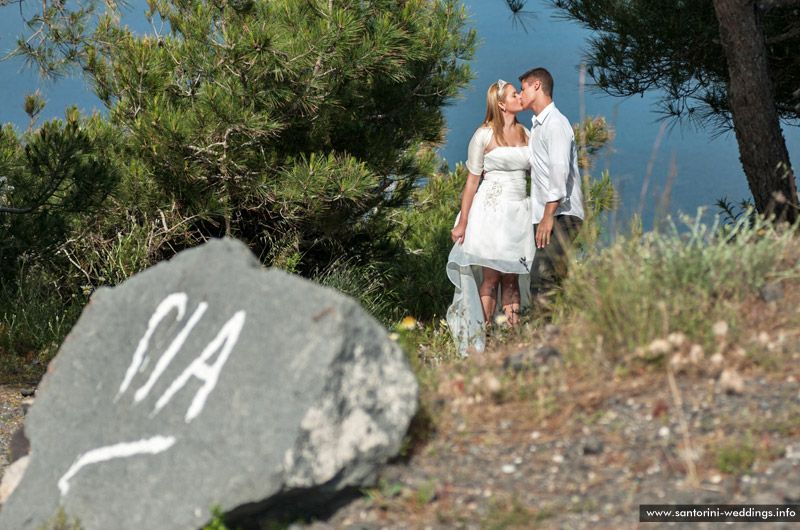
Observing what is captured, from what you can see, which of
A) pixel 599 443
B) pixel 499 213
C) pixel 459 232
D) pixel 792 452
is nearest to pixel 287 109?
pixel 459 232

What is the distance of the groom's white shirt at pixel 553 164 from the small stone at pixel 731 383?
7.47 ft

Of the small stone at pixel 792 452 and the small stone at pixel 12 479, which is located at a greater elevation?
the small stone at pixel 12 479

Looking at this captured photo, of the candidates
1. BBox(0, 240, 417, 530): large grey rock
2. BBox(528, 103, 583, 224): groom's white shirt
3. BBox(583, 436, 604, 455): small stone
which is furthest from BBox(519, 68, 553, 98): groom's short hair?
BBox(583, 436, 604, 455): small stone

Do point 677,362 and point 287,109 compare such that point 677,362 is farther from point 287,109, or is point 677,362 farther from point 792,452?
point 287,109

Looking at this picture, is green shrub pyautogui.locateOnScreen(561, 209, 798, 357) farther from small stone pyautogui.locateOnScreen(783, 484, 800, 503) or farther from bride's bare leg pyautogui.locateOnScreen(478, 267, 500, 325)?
bride's bare leg pyautogui.locateOnScreen(478, 267, 500, 325)

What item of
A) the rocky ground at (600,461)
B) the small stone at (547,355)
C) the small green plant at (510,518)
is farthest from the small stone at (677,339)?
the small green plant at (510,518)

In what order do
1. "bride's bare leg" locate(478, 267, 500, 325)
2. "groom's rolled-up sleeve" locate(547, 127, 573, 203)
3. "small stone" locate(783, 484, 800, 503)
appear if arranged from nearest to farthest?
"small stone" locate(783, 484, 800, 503) → "groom's rolled-up sleeve" locate(547, 127, 573, 203) → "bride's bare leg" locate(478, 267, 500, 325)

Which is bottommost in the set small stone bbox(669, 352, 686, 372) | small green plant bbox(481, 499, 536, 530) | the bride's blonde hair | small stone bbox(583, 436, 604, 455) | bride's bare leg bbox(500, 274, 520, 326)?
small green plant bbox(481, 499, 536, 530)

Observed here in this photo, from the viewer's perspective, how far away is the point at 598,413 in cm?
280

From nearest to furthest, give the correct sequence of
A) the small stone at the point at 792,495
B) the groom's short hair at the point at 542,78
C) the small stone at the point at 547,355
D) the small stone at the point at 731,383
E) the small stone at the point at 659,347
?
the small stone at the point at 792,495
the small stone at the point at 731,383
the small stone at the point at 659,347
the small stone at the point at 547,355
the groom's short hair at the point at 542,78

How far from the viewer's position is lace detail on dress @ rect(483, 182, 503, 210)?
526cm

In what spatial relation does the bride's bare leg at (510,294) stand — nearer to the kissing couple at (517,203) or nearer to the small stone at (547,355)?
the kissing couple at (517,203)

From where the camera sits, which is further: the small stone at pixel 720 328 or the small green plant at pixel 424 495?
the small stone at pixel 720 328

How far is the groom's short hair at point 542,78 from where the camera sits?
517cm
